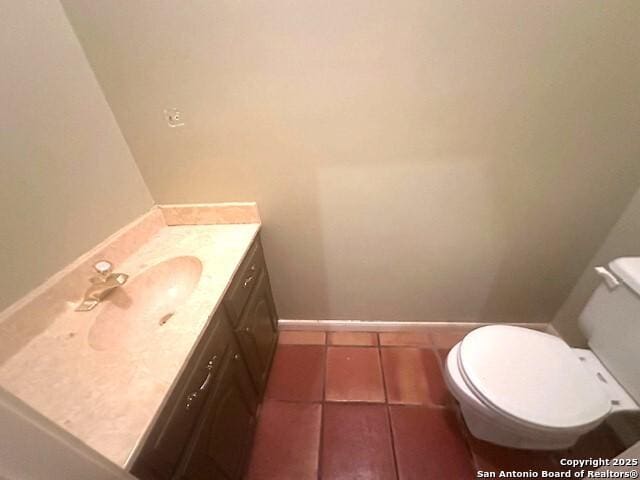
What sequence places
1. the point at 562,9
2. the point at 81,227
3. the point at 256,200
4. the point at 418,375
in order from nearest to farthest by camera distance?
the point at 562,9
the point at 81,227
the point at 256,200
the point at 418,375

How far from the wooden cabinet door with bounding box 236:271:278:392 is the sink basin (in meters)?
0.25

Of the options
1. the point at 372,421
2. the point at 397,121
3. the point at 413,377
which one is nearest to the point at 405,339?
the point at 413,377

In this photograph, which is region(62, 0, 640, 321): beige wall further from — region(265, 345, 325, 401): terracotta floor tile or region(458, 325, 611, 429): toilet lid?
region(265, 345, 325, 401): terracotta floor tile

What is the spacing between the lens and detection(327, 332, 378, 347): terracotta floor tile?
1.48m

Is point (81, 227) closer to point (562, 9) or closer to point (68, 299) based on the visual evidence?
point (68, 299)

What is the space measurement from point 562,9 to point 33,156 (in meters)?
1.57

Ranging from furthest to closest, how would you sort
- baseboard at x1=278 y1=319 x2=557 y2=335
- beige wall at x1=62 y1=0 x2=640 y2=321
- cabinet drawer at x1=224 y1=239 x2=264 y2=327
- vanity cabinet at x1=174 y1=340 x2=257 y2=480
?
baseboard at x1=278 y1=319 x2=557 y2=335, cabinet drawer at x1=224 y1=239 x2=264 y2=327, beige wall at x1=62 y1=0 x2=640 y2=321, vanity cabinet at x1=174 y1=340 x2=257 y2=480

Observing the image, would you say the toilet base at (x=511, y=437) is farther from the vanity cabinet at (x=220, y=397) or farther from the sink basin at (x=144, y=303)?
the sink basin at (x=144, y=303)

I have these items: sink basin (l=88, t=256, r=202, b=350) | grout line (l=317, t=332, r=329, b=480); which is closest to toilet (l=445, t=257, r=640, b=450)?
grout line (l=317, t=332, r=329, b=480)

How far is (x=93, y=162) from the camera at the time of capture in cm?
91

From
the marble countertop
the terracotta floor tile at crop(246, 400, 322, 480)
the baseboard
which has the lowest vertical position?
the terracotta floor tile at crop(246, 400, 322, 480)

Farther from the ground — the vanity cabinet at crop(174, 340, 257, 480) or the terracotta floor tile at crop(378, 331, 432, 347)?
the vanity cabinet at crop(174, 340, 257, 480)

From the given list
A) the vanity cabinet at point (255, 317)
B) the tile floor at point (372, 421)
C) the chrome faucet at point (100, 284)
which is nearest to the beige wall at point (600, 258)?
the tile floor at point (372, 421)

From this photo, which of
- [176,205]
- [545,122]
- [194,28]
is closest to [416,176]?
[545,122]
